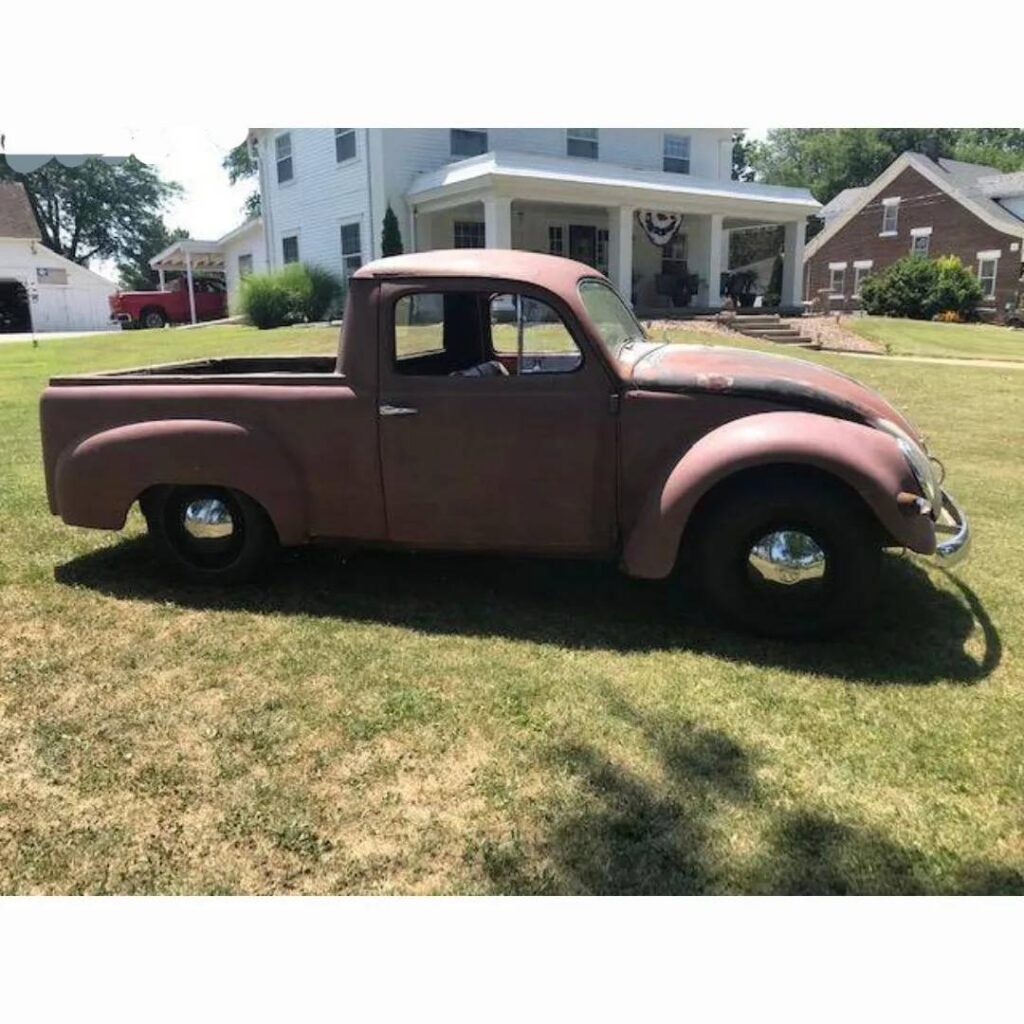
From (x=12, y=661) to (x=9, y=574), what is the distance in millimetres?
1285

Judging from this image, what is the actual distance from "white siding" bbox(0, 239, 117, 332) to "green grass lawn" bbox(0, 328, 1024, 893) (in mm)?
39075

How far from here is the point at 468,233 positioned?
78.9ft

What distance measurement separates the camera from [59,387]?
4.95 meters

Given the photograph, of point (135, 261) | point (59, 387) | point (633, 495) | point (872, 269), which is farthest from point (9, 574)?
point (135, 261)

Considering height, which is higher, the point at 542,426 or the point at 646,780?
the point at 542,426

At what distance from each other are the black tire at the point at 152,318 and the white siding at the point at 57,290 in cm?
784

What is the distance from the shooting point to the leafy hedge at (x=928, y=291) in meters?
30.5

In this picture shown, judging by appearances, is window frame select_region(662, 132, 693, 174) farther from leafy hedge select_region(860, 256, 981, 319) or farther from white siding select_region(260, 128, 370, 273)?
leafy hedge select_region(860, 256, 981, 319)

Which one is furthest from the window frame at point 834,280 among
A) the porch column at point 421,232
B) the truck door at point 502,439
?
the truck door at point 502,439

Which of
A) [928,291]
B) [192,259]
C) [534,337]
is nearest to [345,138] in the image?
[192,259]

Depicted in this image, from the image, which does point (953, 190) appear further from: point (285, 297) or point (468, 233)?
point (285, 297)

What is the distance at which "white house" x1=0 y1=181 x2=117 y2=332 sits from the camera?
3916cm

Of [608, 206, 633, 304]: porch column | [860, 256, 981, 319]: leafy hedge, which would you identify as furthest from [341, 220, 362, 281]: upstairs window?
[860, 256, 981, 319]: leafy hedge

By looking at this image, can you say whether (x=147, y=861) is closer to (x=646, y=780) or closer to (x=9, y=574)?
(x=646, y=780)
